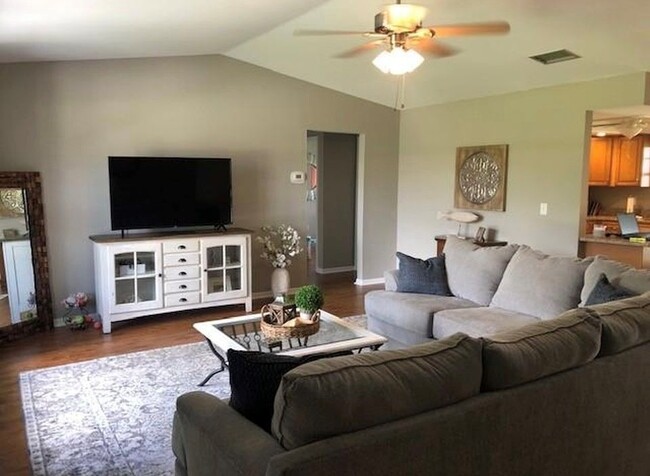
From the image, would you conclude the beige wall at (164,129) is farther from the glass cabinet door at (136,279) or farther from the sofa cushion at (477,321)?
the sofa cushion at (477,321)

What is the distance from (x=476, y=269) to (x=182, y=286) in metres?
2.77

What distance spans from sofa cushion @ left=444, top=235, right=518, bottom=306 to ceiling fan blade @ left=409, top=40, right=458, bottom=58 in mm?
1682

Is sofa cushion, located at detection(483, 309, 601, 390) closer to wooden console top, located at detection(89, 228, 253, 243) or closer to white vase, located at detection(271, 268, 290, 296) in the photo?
wooden console top, located at detection(89, 228, 253, 243)

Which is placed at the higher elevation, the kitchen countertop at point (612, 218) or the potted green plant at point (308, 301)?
the kitchen countertop at point (612, 218)

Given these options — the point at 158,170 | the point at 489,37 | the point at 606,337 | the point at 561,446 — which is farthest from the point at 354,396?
the point at 158,170

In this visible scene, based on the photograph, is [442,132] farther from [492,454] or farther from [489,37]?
[492,454]

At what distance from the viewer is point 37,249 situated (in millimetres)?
4902

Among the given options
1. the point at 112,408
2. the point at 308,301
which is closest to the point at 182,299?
the point at 112,408

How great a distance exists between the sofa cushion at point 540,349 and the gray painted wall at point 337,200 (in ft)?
19.7

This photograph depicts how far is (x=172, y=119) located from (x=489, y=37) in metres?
3.19

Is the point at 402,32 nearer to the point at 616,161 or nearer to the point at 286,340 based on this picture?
the point at 286,340

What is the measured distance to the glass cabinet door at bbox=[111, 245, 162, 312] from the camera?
16.2ft

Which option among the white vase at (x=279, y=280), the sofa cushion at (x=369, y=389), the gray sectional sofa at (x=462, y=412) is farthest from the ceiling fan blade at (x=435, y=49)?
the sofa cushion at (x=369, y=389)

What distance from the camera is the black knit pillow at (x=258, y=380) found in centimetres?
171
